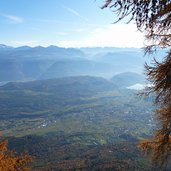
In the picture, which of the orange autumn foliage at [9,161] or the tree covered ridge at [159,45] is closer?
the tree covered ridge at [159,45]

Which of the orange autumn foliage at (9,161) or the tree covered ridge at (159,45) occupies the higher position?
the tree covered ridge at (159,45)

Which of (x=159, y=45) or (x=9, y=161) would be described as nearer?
(x=159, y=45)

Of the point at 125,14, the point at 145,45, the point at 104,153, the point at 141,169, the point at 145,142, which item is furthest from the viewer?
the point at 104,153

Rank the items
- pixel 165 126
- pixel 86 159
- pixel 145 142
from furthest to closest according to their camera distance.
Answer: pixel 86 159 → pixel 145 142 → pixel 165 126

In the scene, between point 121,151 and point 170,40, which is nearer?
point 170,40

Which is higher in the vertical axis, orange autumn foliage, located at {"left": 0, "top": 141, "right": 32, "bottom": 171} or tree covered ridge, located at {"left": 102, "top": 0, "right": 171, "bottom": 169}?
tree covered ridge, located at {"left": 102, "top": 0, "right": 171, "bottom": 169}

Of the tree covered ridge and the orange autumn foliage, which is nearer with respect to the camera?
the tree covered ridge

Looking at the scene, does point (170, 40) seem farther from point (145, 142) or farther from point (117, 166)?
point (117, 166)

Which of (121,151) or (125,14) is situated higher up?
(125,14)

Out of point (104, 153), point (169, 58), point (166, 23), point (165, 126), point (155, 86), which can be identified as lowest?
point (104, 153)

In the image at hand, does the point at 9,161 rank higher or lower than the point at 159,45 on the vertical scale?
lower

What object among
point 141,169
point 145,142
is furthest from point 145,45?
point 141,169
